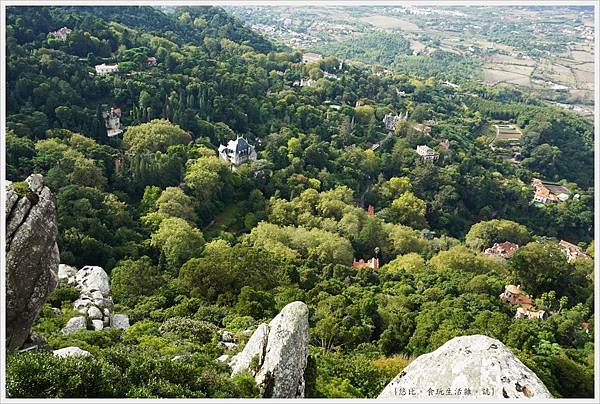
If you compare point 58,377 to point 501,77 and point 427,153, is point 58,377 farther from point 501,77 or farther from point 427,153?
point 501,77

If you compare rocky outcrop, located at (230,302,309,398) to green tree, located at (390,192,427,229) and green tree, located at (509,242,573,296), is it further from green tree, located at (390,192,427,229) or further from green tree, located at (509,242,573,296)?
green tree, located at (390,192,427,229)

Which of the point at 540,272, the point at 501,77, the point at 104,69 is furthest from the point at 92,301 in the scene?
the point at 501,77

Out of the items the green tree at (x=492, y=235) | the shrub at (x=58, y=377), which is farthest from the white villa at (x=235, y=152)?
the shrub at (x=58, y=377)

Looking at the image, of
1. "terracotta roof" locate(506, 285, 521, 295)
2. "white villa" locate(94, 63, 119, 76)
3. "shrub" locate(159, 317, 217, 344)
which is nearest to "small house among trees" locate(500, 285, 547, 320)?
"terracotta roof" locate(506, 285, 521, 295)

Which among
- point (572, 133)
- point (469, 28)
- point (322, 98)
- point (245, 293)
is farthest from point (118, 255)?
point (469, 28)

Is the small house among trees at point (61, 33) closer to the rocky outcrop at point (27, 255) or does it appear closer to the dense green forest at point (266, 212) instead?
the dense green forest at point (266, 212)

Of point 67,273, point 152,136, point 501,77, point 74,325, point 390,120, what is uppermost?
point 74,325

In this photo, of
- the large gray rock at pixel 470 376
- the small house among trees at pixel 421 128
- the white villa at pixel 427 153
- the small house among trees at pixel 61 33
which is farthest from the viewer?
the small house among trees at pixel 421 128

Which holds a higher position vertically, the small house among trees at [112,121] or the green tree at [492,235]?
the small house among trees at [112,121]

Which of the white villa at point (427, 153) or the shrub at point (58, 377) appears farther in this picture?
the white villa at point (427, 153)
